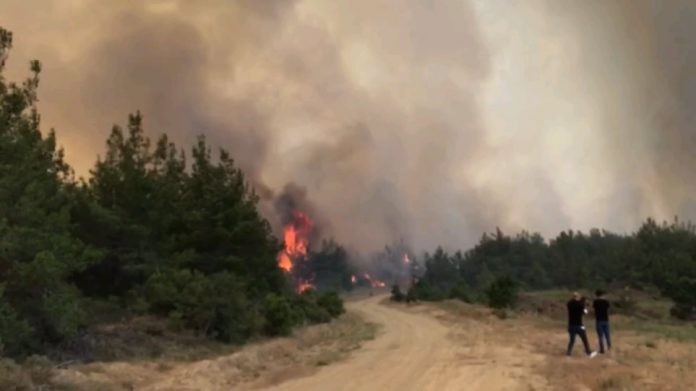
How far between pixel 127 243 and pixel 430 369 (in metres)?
20.4

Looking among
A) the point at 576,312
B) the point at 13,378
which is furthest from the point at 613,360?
the point at 13,378

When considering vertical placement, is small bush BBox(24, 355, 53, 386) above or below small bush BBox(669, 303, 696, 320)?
above

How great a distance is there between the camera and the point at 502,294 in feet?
195

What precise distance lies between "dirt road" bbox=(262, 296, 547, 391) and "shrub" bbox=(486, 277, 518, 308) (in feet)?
99.3

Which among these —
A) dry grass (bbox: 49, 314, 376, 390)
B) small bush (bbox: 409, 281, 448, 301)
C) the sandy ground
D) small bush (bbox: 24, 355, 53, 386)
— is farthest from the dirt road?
small bush (bbox: 409, 281, 448, 301)

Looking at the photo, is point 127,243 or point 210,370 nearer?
point 210,370

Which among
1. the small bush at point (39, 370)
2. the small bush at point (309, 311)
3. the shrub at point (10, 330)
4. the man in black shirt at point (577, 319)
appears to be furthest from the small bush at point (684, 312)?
A: the shrub at point (10, 330)

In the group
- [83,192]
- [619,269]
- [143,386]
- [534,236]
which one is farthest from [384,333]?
[534,236]

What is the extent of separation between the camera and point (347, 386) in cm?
1680

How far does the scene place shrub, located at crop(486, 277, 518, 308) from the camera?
194 feet

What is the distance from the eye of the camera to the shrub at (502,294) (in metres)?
59.2

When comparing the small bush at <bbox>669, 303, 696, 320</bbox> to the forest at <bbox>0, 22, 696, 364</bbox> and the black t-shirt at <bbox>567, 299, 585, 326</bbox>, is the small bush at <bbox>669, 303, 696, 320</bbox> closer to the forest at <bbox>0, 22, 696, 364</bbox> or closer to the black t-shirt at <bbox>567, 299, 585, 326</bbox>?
the forest at <bbox>0, 22, 696, 364</bbox>

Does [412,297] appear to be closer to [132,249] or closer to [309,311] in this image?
[309,311]

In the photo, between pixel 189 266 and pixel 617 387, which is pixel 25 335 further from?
pixel 189 266
